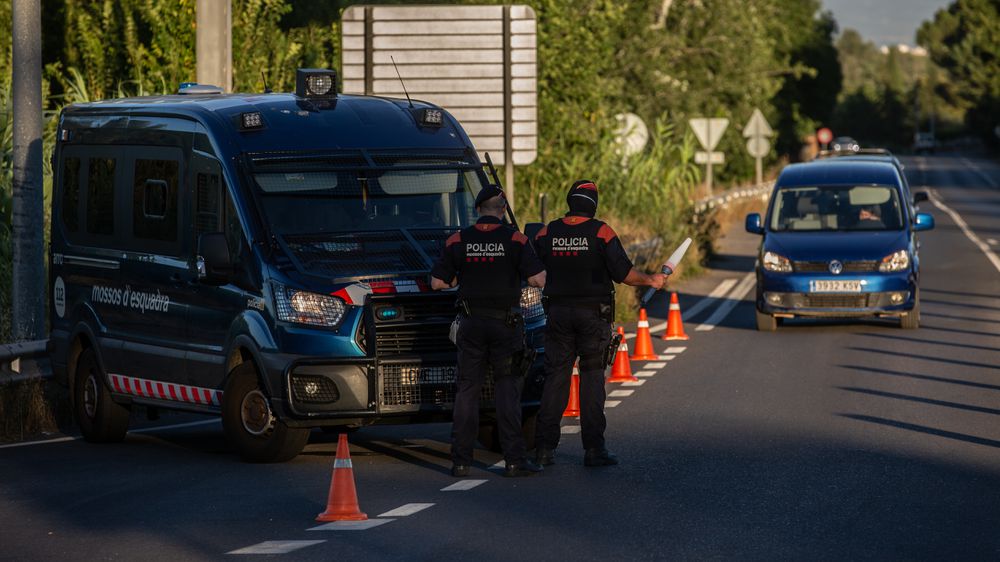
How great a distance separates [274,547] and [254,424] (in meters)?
3.08

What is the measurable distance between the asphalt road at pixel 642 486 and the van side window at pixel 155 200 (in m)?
1.52

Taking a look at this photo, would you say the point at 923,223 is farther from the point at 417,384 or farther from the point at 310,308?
the point at 310,308

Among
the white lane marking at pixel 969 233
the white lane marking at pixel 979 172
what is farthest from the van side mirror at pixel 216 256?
the white lane marking at pixel 979 172

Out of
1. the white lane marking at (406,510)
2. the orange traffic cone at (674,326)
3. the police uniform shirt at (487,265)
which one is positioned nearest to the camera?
the white lane marking at (406,510)

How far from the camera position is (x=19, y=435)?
13992mm

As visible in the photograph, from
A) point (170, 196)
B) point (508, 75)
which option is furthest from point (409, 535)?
point (508, 75)

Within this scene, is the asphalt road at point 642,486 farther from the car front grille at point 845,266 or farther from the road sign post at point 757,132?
the road sign post at point 757,132

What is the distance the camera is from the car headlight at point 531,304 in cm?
1210

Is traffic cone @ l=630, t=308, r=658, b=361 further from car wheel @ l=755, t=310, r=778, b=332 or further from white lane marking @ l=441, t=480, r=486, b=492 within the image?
white lane marking @ l=441, t=480, r=486, b=492

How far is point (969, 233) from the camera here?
4319 cm

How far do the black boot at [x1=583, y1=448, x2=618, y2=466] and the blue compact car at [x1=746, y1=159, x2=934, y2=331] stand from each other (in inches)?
384

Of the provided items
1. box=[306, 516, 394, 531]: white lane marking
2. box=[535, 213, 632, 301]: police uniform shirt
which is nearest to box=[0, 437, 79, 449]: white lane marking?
box=[535, 213, 632, 301]: police uniform shirt

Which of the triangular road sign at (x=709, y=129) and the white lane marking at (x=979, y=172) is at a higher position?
the triangular road sign at (x=709, y=129)

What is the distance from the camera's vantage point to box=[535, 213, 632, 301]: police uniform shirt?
38.2ft
